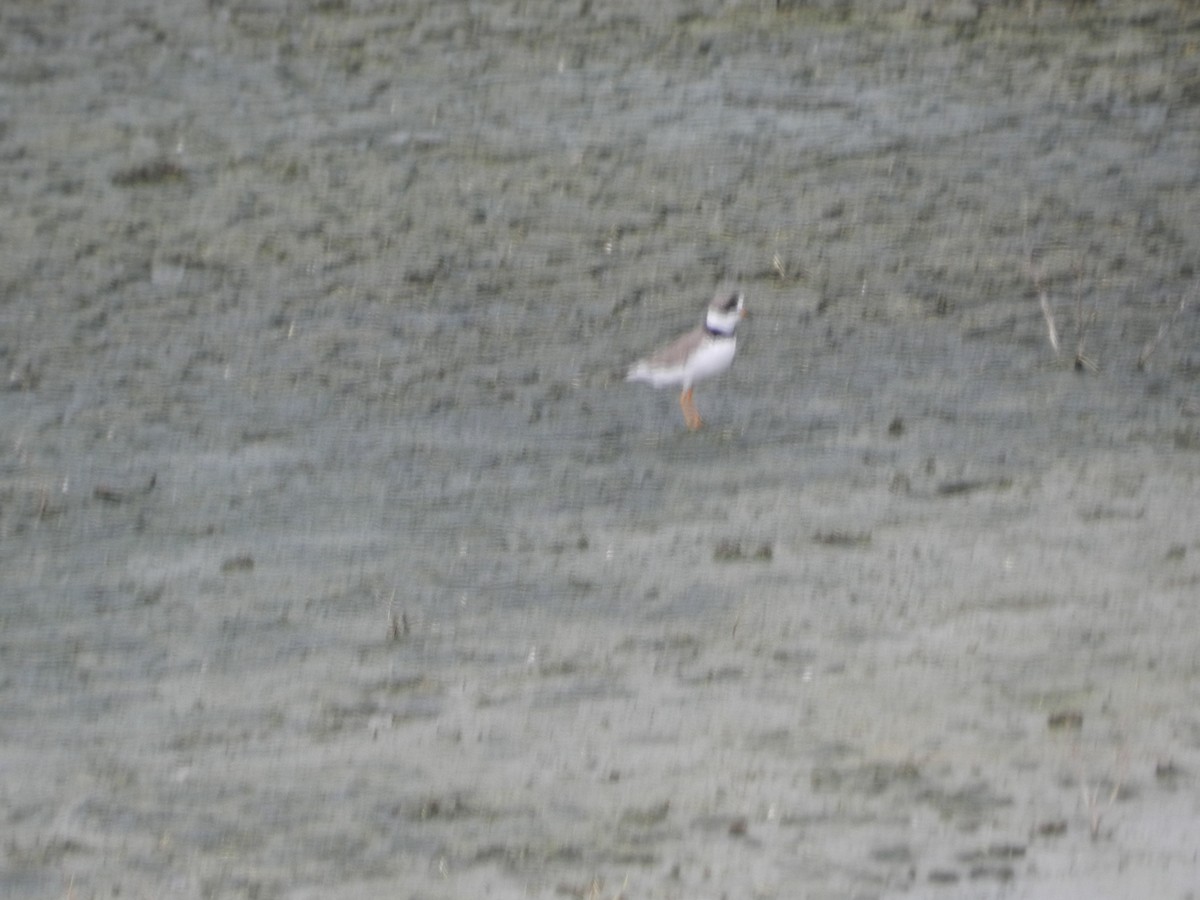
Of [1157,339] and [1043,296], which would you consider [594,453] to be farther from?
[1157,339]

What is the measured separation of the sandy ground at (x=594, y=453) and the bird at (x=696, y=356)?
0.14 metres

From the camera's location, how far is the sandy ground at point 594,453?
406 cm

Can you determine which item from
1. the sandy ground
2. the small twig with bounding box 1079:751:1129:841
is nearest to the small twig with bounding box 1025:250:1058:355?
the sandy ground

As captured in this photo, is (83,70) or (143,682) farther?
(83,70)

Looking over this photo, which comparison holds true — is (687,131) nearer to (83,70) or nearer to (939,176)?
(939,176)

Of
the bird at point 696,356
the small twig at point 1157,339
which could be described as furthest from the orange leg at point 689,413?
the small twig at point 1157,339

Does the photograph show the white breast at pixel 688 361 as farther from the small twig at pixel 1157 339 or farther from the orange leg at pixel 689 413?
the small twig at pixel 1157 339

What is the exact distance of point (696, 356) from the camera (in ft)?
18.0

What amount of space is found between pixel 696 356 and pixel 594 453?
44cm

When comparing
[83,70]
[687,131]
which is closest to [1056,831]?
[687,131]

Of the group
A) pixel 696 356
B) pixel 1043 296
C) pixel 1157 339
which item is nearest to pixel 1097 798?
pixel 696 356

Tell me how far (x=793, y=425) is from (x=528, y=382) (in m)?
0.93

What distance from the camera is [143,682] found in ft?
15.4

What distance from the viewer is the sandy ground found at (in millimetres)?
4059
